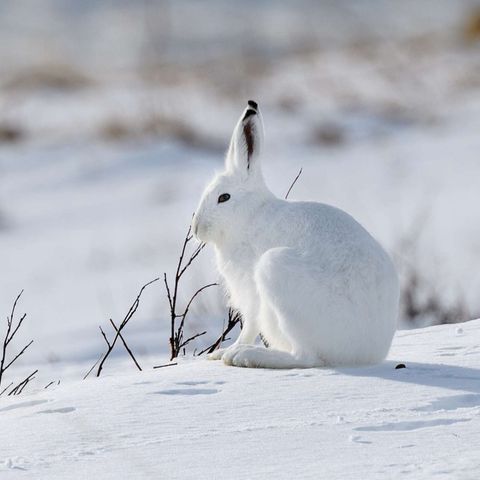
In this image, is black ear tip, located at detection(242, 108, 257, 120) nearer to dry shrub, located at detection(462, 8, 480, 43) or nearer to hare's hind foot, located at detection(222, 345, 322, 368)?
hare's hind foot, located at detection(222, 345, 322, 368)

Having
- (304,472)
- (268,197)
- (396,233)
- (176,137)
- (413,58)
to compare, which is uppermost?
(413,58)

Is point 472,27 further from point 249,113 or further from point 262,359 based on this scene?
point 262,359

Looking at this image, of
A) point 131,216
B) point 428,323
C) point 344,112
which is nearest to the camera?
point 428,323

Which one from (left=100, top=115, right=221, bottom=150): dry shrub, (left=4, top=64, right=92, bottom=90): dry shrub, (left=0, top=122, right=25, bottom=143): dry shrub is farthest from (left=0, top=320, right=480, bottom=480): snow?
(left=4, top=64, right=92, bottom=90): dry shrub

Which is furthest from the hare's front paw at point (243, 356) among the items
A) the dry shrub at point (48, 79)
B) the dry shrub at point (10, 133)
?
the dry shrub at point (48, 79)

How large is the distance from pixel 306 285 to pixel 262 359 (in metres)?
0.30

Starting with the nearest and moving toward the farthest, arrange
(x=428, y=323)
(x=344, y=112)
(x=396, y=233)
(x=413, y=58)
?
(x=428, y=323), (x=396, y=233), (x=344, y=112), (x=413, y=58)

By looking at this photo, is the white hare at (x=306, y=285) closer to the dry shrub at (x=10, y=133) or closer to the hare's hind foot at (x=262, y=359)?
the hare's hind foot at (x=262, y=359)

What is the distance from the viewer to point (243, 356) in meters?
3.76

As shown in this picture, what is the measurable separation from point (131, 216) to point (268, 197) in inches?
301

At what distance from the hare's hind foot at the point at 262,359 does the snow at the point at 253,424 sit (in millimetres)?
46

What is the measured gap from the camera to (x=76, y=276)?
32.1ft

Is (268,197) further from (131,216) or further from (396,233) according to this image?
(131,216)

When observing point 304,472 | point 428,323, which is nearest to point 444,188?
point 428,323
